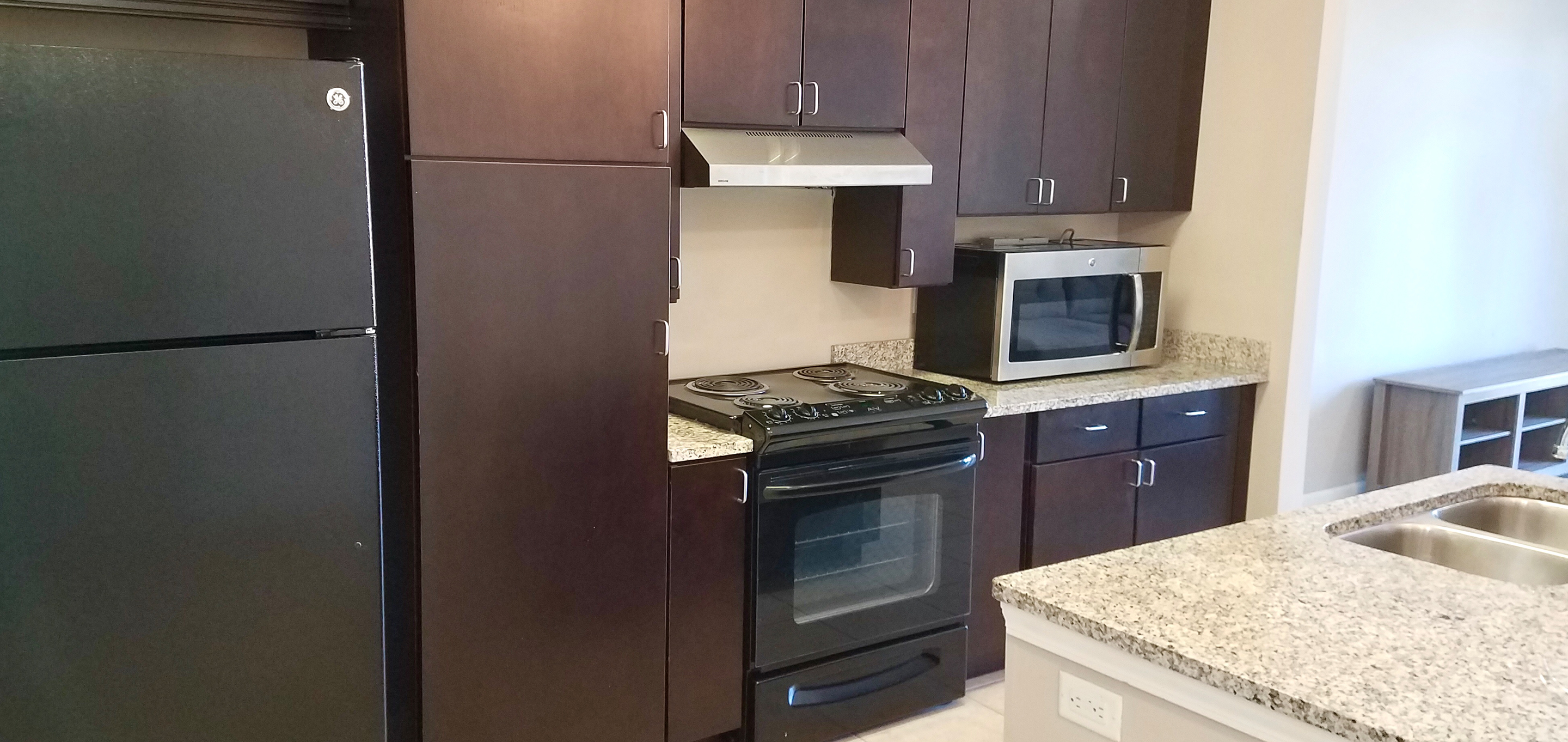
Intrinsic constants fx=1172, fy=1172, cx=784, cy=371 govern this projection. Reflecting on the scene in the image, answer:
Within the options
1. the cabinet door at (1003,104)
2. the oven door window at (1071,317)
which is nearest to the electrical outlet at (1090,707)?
the oven door window at (1071,317)

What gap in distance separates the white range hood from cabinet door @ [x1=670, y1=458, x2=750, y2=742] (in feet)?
2.30

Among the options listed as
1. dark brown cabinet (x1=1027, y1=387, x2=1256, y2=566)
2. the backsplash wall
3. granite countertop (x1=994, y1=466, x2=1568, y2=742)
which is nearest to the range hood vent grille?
the backsplash wall

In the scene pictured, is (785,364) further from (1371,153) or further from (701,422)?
(1371,153)

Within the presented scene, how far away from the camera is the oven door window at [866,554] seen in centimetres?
294

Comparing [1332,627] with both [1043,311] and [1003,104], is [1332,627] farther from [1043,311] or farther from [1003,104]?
[1003,104]

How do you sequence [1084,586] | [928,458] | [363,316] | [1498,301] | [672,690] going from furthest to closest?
[1498,301] < [928,458] < [672,690] < [363,316] < [1084,586]

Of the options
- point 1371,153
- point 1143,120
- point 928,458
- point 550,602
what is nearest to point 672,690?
point 550,602

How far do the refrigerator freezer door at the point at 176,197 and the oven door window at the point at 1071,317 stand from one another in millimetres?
2121

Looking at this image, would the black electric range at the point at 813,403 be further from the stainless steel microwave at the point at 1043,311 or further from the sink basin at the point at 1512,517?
the sink basin at the point at 1512,517

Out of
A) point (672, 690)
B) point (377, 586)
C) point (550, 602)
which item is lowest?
point (672, 690)

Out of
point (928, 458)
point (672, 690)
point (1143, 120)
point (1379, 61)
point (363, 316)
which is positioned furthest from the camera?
point (1379, 61)

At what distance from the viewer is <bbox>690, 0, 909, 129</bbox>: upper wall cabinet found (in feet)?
9.56

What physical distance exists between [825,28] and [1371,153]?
3.14 meters

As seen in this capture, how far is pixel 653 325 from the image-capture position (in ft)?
8.54
